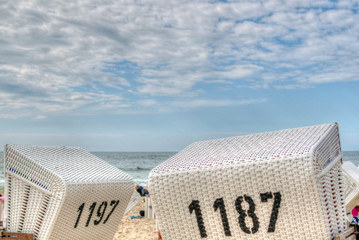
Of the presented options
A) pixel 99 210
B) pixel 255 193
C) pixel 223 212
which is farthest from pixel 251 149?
pixel 99 210

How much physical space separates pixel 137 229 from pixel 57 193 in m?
5.03

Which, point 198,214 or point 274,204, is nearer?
point 274,204

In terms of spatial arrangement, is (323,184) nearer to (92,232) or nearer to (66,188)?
(66,188)

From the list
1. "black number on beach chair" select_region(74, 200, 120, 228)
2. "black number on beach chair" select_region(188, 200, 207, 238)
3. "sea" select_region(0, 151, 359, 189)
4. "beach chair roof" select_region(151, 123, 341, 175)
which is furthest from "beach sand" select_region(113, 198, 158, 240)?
"sea" select_region(0, 151, 359, 189)

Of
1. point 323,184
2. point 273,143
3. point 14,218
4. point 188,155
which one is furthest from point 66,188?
point 323,184

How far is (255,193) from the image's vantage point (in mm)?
2234

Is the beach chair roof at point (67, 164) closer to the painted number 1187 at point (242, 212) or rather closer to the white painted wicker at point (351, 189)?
the painted number 1187 at point (242, 212)

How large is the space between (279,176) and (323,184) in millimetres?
283

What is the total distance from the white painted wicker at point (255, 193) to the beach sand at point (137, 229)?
17.9 feet

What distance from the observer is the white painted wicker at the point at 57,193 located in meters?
3.69

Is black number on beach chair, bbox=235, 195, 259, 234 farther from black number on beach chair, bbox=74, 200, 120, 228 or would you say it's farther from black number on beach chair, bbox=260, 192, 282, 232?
black number on beach chair, bbox=74, 200, 120, 228

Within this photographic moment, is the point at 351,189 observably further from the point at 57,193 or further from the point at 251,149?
the point at 57,193

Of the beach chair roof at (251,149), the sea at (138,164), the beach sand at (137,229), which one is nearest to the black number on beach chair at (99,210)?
the beach chair roof at (251,149)

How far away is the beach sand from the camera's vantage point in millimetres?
7642
